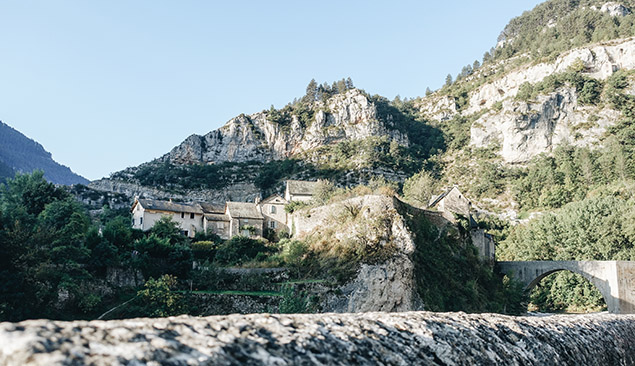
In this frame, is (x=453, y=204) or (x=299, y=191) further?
(x=299, y=191)

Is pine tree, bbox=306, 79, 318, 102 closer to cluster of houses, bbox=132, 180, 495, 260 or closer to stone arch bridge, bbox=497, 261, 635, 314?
cluster of houses, bbox=132, 180, 495, 260

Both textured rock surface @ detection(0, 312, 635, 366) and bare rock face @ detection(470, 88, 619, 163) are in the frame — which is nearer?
textured rock surface @ detection(0, 312, 635, 366)

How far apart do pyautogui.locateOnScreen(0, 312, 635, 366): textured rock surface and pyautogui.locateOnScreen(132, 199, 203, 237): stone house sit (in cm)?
4375

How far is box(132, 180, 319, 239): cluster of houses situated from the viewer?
152ft

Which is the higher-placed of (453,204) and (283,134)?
(283,134)

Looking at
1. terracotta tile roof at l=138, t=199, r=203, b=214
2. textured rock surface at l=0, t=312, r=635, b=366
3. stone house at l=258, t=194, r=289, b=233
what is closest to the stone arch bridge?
stone house at l=258, t=194, r=289, b=233

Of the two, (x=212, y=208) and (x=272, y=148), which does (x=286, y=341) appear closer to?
(x=212, y=208)

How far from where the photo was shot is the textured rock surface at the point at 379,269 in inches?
1088

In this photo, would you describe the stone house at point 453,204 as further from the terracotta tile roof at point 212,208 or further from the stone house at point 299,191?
the terracotta tile roof at point 212,208

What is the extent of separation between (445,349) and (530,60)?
462 ft

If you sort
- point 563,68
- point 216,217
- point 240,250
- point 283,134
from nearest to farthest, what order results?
point 240,250, point 216,217, point 563,68, point 283,134

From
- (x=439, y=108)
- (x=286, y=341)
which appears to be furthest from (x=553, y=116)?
(x=286, y=341)

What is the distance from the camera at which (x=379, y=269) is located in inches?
1131

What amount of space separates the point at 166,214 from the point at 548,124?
287 ft
